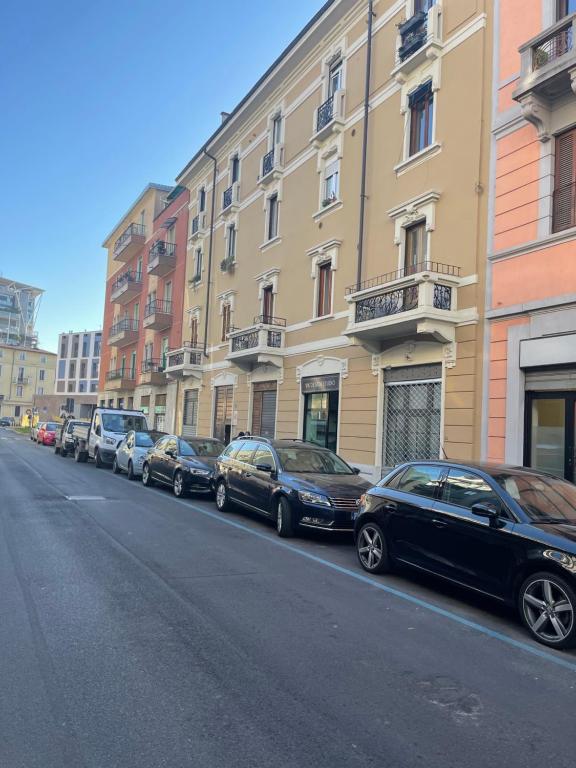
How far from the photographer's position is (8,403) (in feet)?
330

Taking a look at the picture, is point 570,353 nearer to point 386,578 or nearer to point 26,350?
point 386,578

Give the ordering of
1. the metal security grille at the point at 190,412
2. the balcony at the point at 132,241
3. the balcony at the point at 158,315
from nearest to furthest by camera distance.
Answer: the metal security grille at the point at 190,412
the balcony at the point at 158,315
the balcony at the point at 132,241

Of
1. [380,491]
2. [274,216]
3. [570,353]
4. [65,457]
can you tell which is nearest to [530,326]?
[570,353]

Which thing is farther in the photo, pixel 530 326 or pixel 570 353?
pixel 530 326

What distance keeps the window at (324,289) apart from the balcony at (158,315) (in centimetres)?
1587

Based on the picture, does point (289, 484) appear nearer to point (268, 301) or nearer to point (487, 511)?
point (487, 511)

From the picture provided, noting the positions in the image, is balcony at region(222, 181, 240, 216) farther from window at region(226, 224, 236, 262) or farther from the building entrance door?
the building entrance door

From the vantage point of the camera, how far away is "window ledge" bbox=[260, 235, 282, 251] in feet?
70.9

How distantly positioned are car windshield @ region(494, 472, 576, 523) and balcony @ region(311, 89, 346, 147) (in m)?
14.6

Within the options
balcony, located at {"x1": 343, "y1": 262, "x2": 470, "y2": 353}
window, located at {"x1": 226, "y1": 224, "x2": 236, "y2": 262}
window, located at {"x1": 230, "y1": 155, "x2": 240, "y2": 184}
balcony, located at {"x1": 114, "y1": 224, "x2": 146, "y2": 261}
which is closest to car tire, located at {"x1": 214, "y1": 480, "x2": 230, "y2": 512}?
balcony, located at {"x1": 343, "y1": 262, "x2": 470, "y2": 353}

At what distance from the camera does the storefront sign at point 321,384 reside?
17.4m

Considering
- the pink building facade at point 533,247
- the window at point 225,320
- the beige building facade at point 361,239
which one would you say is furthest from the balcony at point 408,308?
the window at point 225,320

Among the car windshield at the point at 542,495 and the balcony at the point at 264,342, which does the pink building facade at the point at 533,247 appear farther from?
the balcony at the point at 264,342

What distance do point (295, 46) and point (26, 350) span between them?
306 feet
